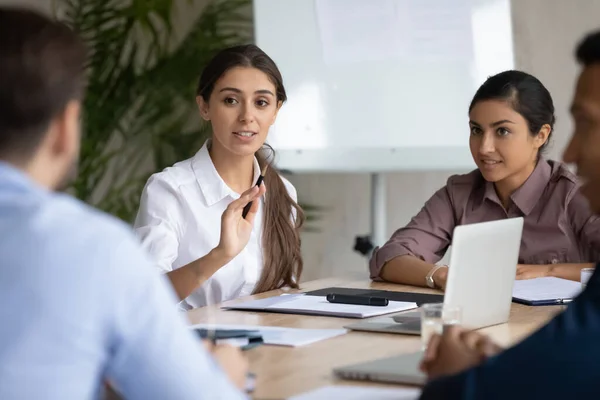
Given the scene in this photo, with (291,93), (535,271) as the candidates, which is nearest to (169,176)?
(535,271)

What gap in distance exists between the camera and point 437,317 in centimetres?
178

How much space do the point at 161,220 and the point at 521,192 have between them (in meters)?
1.09

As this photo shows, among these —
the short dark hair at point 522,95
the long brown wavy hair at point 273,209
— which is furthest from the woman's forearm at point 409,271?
the short dark hair at point 522,95

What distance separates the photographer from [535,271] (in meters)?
2.73

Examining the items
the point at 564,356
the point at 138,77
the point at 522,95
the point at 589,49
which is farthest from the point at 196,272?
the point at 138,77

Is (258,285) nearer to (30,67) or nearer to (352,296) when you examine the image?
(352,296)

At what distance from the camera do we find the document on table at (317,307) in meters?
2.18

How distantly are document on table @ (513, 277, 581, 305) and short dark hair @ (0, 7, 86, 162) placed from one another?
1.52 meters

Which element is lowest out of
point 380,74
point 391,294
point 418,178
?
point 391,294

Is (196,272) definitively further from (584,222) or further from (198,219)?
(584,222)

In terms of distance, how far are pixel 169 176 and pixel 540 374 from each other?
6.02ft

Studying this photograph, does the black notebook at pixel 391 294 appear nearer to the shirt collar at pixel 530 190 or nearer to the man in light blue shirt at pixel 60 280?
the shirt collar at pixel 530 190

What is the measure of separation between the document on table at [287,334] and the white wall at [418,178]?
6.32 feet

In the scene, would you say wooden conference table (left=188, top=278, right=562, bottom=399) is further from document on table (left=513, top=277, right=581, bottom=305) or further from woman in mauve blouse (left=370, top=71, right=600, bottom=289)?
woman in mauve blouse (left=370, top=71, right=600, bottom=289)
